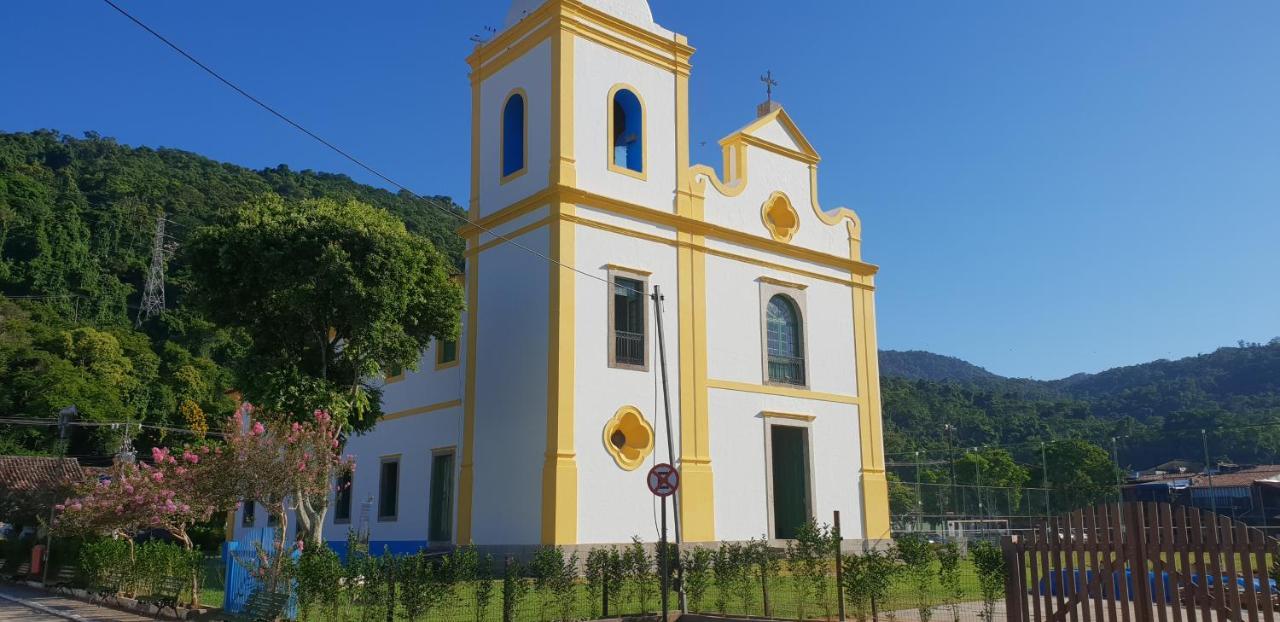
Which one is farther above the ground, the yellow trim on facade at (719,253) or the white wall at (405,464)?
the yellow trim on facade at (719,253)

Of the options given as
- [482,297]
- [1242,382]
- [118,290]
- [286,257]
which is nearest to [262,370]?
[286,257]

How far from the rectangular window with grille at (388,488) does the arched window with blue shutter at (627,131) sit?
33.3 feet

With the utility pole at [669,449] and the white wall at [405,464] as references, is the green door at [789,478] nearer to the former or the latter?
the utility pole at [669,449]

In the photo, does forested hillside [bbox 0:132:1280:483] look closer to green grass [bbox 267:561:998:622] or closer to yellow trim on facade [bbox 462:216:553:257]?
yellow trim on facade [bbox 462:216:553:257]

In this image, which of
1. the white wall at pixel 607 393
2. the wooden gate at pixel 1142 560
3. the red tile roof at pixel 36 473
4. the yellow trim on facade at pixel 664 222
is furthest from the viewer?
the red tile roof at pixel 36 473

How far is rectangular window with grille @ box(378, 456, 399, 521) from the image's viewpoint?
86.9 feet

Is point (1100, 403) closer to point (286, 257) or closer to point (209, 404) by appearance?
point (209, 404)

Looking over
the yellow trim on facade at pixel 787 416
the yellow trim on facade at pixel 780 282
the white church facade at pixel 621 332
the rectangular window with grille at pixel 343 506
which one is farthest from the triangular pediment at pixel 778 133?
the rectangular window with grille at pixel 343 506

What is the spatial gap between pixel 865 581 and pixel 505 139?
1516 centimetres

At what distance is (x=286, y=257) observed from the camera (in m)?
20.8

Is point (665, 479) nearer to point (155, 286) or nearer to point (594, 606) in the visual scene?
point (594, 606)

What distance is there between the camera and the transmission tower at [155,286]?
6650 centimetres

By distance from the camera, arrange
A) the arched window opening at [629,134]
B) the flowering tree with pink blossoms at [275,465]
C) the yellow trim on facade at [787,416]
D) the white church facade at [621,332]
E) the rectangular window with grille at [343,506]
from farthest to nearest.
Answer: the rectangular window with grille at [343,506] < the yellow trim on facade at [787,416] < the arched window opening at [629,134] < the white church facade at [621,332] < the flowering tree with pink blossoms at [275,465]

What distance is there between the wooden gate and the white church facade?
11.7 m
